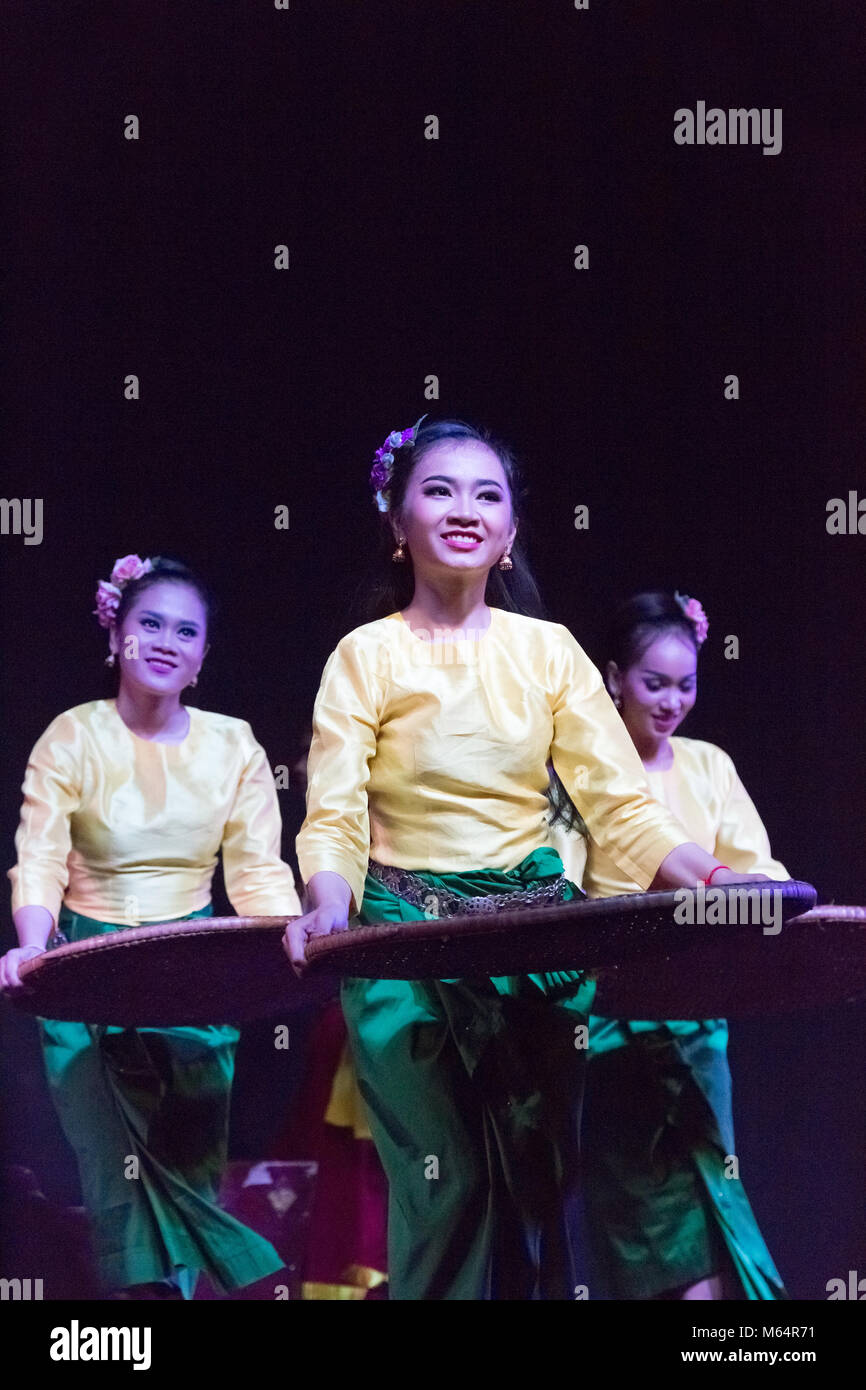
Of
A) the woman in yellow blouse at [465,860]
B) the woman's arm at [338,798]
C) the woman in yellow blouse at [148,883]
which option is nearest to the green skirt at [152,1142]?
the woman in yellow blouse at [148,883]

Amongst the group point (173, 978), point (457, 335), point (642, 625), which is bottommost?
point (173, 978)

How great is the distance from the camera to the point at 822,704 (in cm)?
300

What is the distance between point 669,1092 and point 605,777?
674mm

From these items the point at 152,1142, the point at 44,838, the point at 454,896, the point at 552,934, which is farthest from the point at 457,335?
the point at 152,1142

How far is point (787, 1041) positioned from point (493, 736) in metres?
0.87

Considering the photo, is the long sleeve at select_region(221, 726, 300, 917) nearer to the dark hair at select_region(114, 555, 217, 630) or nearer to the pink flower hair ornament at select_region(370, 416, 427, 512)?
the dark hair at select_region(114, 555, 217, 630)

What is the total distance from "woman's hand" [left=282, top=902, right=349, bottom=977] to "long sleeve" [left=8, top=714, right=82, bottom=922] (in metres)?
0.66

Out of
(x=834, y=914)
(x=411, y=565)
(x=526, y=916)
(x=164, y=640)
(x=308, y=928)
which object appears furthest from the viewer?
(x=164, y=640)

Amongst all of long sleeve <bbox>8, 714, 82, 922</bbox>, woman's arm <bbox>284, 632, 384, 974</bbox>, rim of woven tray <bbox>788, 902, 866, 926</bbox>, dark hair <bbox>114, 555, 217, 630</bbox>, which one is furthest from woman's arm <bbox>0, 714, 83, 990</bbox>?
rim of woven tray <bbox>788, 902, 866, 926</bbox>

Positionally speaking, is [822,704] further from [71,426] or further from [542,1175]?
[71,426]

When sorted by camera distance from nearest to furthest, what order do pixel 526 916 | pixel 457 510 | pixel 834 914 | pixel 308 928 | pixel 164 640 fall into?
pixel 526 916 → pixel 308 928 → pixel 834 914 → pixel 457 510 → pixel 164 640

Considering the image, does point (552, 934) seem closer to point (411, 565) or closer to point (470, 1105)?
point (470, 1105)

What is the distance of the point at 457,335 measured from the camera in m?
3.03

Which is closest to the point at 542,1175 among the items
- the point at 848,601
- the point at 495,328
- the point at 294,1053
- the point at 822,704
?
the point at 294,1053
